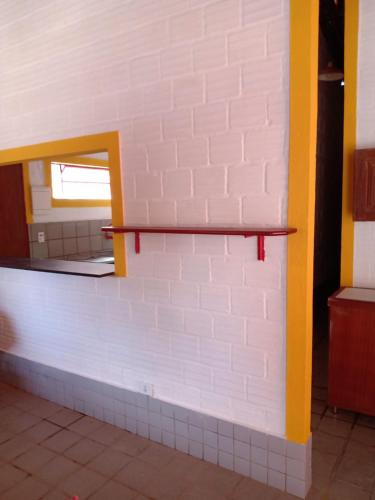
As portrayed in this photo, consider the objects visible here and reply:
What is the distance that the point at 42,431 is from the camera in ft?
8.13

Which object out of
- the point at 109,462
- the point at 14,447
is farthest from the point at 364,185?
the point at 14,447

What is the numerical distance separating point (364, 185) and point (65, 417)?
8.58 ft

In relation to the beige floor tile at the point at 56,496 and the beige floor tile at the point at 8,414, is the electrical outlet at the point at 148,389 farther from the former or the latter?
the beige floor tile at the point at 8,414

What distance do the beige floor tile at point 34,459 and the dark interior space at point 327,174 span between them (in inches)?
78.4

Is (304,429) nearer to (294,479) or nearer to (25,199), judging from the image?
(294,479)

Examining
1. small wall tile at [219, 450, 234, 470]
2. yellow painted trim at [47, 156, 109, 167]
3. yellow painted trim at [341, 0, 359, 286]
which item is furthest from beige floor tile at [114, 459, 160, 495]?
yellow painted trim at [47, 156, 109, 167]

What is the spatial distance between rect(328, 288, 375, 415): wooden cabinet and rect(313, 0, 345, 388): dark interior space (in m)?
0.56

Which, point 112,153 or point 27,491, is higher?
point 112,153

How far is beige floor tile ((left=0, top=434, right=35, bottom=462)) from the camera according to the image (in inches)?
88.4

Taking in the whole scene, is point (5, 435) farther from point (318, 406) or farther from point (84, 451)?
point (318, 406)

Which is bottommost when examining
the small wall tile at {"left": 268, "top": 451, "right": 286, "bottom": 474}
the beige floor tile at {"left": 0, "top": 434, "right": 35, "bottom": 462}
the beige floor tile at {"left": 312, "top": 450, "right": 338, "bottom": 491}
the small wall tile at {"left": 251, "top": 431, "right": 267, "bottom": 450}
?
the beige floor tile at {"left": 0, "top": 434, "right": 35, "bottom": 462}

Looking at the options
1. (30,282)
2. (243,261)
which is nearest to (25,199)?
(30,282)

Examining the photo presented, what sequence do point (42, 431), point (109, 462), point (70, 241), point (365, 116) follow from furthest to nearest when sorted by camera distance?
point (70, 241) → point (365, 116) → point (42, 431) → point (109, 462)

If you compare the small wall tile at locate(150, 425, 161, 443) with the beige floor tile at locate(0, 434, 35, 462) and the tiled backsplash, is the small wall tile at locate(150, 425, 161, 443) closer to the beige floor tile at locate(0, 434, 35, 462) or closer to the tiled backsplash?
the beige floor tile at locate(0, 434, 35, 462)
